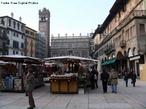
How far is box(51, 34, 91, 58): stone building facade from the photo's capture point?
402ft

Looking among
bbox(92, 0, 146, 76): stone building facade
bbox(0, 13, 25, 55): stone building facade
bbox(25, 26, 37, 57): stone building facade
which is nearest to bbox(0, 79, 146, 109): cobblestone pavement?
bbox(92, 0, 146, 76): stone building facade

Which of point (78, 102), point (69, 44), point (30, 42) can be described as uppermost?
point (69, 44)

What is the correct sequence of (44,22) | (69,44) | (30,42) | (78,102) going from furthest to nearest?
(69,44) → (44,22) → (30,42) → (78,102)

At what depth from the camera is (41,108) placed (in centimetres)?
906

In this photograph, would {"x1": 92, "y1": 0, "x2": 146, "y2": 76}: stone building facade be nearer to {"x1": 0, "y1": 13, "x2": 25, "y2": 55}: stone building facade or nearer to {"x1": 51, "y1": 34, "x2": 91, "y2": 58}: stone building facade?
{"x1": 0, "y1": 13, "x2": 25, "y2": 55}: stone building facade

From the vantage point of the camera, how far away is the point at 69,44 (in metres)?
122

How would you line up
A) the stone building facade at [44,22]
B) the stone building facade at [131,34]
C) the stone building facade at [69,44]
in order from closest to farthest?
1. the stone building facade at [131,34]
2. the stone building facade at [44,22]
3. the stone building facade at [69,44]

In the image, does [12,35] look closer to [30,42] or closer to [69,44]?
[30,42]

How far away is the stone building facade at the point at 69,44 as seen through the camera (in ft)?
402

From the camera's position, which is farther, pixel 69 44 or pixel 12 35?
pixel 69 44

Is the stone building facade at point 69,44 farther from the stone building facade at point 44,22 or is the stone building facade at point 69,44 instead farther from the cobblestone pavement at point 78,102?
the cobblestone pavement at point 78,102

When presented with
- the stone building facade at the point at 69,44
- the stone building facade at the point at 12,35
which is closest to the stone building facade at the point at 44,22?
the stone building facade at the point at 69,44

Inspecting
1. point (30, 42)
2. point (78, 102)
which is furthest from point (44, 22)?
point (78, 102)

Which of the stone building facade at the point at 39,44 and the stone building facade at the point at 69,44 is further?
the stone building facade at the point at 69,44
